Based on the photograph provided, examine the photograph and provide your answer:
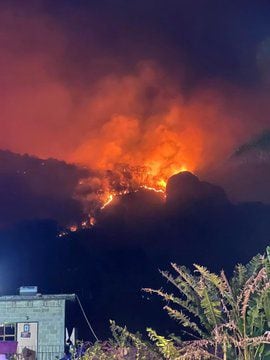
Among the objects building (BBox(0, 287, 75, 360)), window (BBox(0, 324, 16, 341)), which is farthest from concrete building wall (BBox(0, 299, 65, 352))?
window (BBox(0, 324, 16, 341))

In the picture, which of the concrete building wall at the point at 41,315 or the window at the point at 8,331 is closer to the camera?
the window at the point at 8,331

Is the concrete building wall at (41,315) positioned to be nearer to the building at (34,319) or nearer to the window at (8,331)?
the building at (34,319)

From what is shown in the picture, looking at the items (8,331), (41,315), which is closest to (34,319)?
(41,315)

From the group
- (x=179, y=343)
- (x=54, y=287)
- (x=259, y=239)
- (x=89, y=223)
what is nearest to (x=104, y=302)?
(x=54, y=287)

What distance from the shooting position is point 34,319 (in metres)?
24.0

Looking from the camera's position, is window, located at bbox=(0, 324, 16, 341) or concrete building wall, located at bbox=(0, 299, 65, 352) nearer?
window, located at bbox=(0, 324, 16, 341)

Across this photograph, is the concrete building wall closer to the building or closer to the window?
the building

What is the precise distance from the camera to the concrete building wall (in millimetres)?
23938

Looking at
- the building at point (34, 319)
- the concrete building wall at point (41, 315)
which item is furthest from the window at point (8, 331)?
the concrete building wall at point (41, 315)

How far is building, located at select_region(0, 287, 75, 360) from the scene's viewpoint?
78.3 feet

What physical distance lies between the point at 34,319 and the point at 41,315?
349 millimetres

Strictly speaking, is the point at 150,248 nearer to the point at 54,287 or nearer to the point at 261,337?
the point at 54,287

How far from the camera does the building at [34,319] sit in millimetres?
23875

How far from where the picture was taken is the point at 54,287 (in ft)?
157
